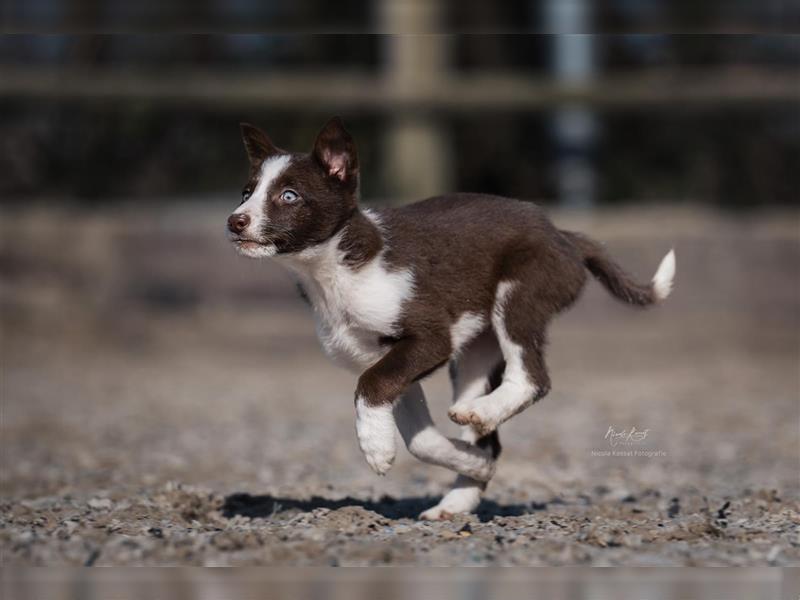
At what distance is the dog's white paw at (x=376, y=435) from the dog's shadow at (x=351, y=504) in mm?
596

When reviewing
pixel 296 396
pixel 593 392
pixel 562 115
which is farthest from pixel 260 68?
pixel 593 392

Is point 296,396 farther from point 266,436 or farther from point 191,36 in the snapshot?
point 191,36

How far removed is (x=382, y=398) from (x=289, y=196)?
2.67 ft

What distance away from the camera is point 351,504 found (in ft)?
18.4

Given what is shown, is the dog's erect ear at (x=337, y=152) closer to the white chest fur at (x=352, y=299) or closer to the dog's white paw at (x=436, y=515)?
the white chest fur at (x=352, y=299)

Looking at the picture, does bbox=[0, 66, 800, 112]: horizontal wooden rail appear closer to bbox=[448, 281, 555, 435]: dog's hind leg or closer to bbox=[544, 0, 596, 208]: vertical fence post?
bbox=[544, 0, 596, 208]: vertical fence post

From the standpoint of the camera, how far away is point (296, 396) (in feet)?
31.6

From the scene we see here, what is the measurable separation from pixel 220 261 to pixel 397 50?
234 cm

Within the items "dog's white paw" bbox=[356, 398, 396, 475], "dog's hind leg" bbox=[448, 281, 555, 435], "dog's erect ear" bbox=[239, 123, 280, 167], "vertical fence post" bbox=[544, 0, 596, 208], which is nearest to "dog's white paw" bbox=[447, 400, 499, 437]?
"dog's hind leg" bbox=[448, 281, 555, 435]

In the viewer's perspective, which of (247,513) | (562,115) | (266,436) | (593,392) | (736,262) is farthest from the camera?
(562,115)

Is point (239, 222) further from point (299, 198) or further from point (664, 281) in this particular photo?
point (664, 281)

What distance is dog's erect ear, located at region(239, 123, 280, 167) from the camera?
5125mm

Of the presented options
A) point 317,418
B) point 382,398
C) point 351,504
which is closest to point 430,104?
point 317,418

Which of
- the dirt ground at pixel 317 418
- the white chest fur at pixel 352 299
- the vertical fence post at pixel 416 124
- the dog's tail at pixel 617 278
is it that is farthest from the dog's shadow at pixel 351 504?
the vertical fence post at pixel 416 124
